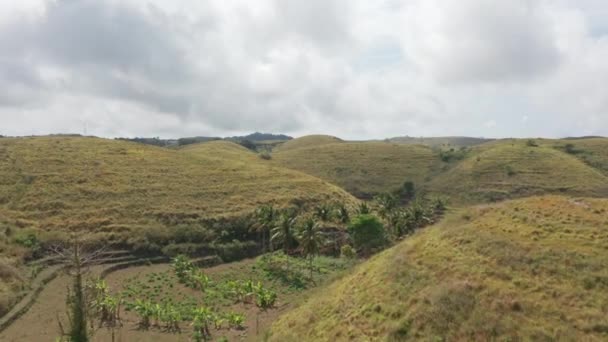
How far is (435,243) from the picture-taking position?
38.0 metres

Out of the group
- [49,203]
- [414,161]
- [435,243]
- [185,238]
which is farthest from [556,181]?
[49,203]

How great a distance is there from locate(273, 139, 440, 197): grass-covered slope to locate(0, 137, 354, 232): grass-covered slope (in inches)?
1493

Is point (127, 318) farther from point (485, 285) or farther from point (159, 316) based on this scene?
point (485, 285)

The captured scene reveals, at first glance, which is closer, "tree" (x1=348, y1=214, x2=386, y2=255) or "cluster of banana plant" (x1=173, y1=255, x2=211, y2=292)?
"cluster of banana plant" (x1=173, y1=255, x2=211, y2=292)

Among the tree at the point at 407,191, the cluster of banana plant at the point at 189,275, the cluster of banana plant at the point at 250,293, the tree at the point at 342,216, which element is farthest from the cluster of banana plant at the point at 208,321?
the tree at the point at 407,191

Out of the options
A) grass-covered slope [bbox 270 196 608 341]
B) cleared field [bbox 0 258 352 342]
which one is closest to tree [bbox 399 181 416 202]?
cleared field [bbox 0 258 352 342]

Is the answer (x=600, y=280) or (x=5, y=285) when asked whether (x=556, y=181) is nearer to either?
(x=600, y=280)

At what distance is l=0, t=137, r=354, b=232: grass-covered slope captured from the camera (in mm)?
83562

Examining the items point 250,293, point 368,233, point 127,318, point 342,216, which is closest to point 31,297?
point 127,318

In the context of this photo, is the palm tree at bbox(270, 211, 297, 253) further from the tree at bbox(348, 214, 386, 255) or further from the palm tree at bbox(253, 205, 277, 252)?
the tree at bbox(348, 214, 386, 255)

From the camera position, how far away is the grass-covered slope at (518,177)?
13738cm

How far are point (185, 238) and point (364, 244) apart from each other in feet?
101

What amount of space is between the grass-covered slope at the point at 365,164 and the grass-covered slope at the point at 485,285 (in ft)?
367

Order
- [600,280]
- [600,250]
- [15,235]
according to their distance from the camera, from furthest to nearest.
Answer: [15,235] < [600,250] < [600,280]
